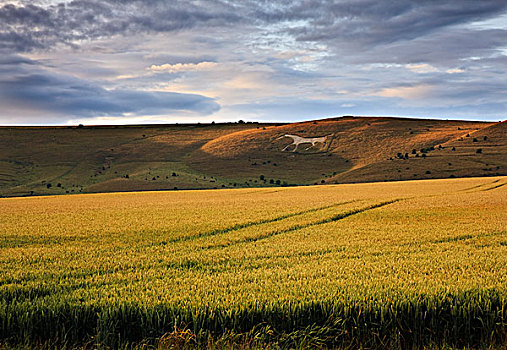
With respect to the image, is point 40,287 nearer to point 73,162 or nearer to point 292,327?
point 292,327

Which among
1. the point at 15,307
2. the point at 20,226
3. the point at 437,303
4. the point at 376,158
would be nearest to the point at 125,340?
the point at 15,307

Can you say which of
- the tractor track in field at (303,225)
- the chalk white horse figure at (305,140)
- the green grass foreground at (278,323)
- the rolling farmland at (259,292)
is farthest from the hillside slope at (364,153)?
the green grass foreground at (278,323)

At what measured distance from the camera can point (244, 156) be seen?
10125cm

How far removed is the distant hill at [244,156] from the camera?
7875 centimetres

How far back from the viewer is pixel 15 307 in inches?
279

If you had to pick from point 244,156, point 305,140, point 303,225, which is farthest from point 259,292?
point 305,140

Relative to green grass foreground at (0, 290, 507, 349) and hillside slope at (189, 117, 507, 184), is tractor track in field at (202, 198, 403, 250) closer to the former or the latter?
green grass foreground at (0, 290, 507, 349)

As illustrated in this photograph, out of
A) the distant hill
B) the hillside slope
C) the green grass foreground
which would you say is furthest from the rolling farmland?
the hillside slope

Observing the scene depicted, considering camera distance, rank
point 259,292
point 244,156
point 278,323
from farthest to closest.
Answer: point 244,156, point 259,292, point 278,323

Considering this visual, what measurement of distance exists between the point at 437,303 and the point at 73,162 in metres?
104

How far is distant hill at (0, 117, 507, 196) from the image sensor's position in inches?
3100

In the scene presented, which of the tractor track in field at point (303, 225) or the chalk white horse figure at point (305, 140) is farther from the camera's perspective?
the chalk white horse figure at point (305, 140)

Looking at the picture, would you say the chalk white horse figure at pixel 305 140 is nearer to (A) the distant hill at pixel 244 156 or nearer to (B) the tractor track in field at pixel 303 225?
(A) the distant hill at pixel 244 156

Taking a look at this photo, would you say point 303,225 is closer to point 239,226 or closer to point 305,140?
point 239,226
